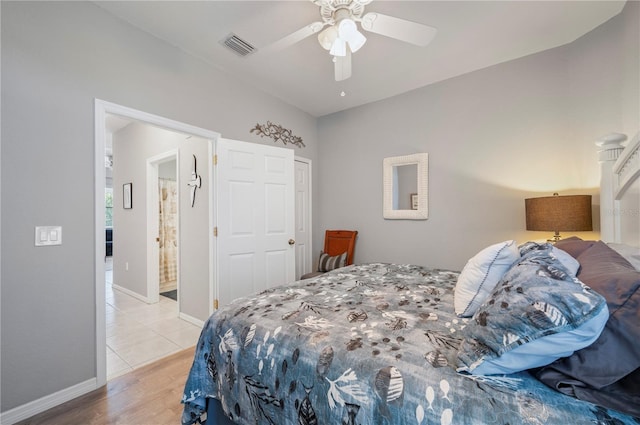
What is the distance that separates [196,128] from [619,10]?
3523mm

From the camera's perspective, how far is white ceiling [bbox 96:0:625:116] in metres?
2.00

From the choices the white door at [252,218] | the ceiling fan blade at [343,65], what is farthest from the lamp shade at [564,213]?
the white door at [252,218]

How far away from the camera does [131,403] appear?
1.82 m

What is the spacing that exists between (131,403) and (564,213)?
11.0ft

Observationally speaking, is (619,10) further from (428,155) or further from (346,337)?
(346,337)

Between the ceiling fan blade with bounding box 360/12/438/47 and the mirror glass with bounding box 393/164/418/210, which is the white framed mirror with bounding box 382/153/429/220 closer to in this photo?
the mirror glass with bounding box 393/164/418/210

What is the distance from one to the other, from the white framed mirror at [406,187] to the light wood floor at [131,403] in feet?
8.87

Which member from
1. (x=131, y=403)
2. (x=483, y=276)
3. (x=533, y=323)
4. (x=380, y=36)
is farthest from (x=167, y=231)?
(x=533, y=323)

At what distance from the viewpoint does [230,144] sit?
290cm

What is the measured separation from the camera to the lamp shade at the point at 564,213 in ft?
6.61

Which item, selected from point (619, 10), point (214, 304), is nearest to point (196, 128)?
point (214, 304)

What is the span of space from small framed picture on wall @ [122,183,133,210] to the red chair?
2.99m

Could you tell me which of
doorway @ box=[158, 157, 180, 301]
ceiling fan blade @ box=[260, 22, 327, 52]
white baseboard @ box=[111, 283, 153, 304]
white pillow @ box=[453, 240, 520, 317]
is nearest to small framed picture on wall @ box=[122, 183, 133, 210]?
doorway @ box=[158, 157, 180, 301]

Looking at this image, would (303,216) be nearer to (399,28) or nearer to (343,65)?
(343,65)
